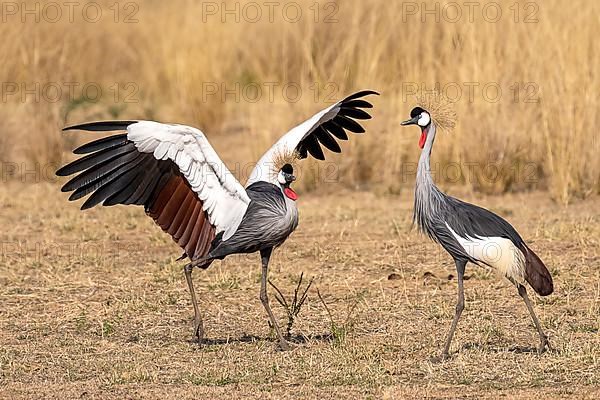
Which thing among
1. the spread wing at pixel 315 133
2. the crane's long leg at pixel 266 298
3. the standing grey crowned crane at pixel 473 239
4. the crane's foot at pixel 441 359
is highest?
the spread wing at pixel 315 133

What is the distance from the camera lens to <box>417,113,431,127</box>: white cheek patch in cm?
563

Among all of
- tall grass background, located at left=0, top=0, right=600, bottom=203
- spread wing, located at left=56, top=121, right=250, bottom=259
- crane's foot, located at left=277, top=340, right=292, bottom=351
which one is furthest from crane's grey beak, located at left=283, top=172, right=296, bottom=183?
tall grass background, located at left=0, top=0, right=600, bottom=203

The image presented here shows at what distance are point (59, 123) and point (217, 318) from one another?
4.88 metres

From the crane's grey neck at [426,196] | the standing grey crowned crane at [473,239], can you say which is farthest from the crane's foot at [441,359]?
the crane's grey neck at [426,196]

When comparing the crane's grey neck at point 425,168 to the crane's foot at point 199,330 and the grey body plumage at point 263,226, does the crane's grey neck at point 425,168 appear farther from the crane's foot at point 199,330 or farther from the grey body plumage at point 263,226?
the crane's foot at point 199,330

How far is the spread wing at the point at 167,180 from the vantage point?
5582 mm

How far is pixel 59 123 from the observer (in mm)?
10742

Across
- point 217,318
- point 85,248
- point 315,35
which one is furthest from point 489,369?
point 315,35

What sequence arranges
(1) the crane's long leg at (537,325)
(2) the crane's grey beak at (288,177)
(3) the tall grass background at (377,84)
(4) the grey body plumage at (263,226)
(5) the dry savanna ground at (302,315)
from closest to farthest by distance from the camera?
(5) the dry savanna ground at (302,315), (1) the crane's long leg at (537,325), (4) the grey body plumage at (263,226), (2) the crane's grey beak at (288,177), (3) the tall grass background at (377,84)

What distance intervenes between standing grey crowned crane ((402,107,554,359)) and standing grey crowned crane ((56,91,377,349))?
71 cm

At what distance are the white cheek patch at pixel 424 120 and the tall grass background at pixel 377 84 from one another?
3.72 meters

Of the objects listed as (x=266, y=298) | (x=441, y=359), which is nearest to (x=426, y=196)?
(x=441, y=359)

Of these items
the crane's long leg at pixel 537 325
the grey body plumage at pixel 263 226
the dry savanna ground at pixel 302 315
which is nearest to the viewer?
the dry savanna ground at pixel 302 315

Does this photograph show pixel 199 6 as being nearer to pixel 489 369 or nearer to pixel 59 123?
pixel 59 123
